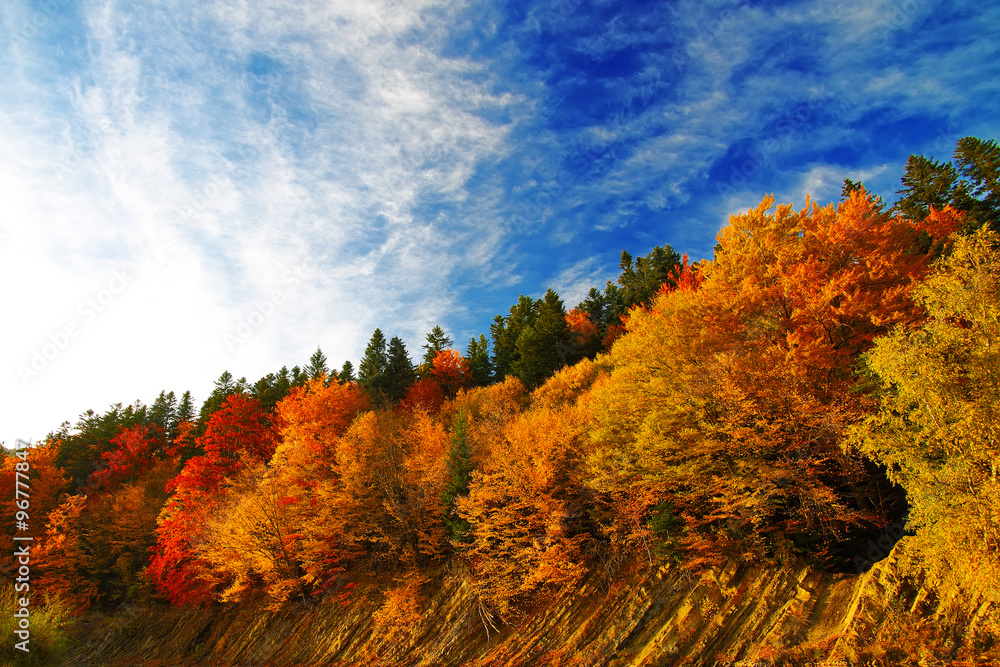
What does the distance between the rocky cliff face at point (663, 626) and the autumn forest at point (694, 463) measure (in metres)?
0.86

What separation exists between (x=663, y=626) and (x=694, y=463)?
26.2ft

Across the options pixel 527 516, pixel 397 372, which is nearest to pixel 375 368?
pixel 397 372

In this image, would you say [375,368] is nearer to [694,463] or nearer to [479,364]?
[479,364]

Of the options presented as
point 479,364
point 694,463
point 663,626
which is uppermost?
point 479,364

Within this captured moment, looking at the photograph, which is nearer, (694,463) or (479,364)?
(694,463)

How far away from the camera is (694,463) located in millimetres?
21500

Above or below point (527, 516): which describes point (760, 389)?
above

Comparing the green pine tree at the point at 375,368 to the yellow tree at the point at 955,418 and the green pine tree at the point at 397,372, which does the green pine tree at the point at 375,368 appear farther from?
the yellow tree at the point at 955,418

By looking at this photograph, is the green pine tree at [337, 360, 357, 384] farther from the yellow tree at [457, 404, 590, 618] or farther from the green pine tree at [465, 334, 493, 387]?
the yellow tree at [457, 404, 590, 618]

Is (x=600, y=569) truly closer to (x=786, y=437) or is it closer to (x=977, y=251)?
(x=786, y=437)

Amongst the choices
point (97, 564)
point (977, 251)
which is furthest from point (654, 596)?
point (97, 564)

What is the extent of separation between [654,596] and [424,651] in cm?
1475

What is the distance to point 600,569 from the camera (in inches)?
982

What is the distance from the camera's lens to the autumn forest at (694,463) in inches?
580
